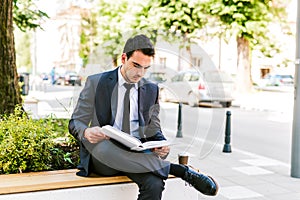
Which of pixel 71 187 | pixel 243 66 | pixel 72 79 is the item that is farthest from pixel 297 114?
pixel 243 66

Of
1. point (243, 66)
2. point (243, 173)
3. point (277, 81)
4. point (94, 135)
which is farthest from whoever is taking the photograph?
point (277, 81)

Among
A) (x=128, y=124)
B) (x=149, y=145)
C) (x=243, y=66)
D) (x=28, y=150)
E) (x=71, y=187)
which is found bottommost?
(x=71, y=187)

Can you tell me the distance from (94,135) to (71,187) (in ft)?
1.40

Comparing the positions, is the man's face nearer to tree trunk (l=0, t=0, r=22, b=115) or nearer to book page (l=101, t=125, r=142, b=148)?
book page (l=101, t=125, r=142, b=148)

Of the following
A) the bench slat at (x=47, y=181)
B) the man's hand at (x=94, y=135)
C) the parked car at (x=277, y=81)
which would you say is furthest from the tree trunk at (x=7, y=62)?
the parked car at (x=277, y=81)

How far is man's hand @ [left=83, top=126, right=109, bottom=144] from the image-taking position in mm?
3125

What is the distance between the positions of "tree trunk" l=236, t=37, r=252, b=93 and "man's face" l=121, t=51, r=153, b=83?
19173 millimetres

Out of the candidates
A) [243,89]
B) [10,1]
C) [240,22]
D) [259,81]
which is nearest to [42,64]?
[259,81]

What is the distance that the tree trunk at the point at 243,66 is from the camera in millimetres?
22156

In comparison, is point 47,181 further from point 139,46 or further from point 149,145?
point 139,46

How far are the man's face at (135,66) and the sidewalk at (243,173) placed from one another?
3.04ft

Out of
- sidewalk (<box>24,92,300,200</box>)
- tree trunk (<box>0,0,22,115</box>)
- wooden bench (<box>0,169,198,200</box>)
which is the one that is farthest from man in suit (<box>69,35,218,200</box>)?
tree trunk (<box>0,0,22,115</box>)

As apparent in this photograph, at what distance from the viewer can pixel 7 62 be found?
18.7 ft

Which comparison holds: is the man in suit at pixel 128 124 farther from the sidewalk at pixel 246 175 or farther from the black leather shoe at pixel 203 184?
the sidewalk at pixel 246 175
